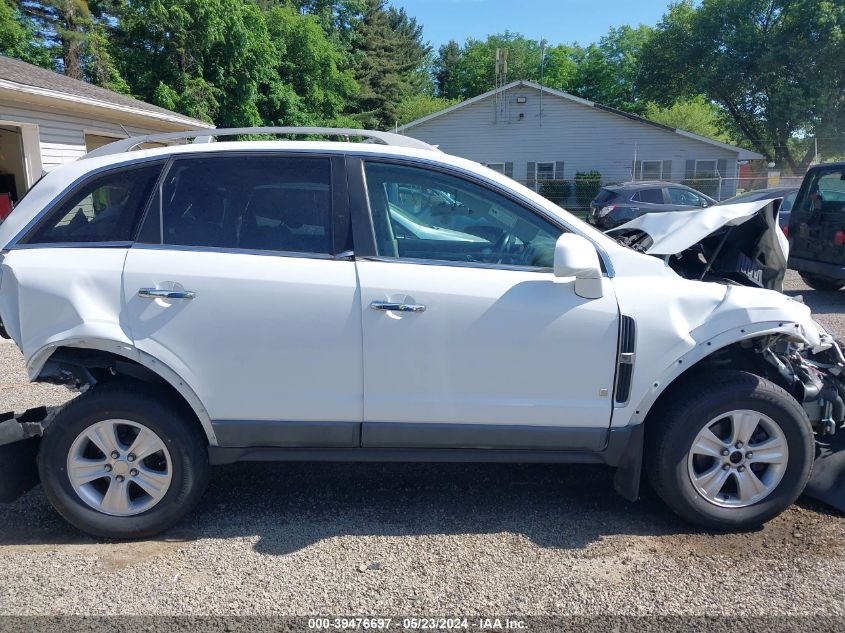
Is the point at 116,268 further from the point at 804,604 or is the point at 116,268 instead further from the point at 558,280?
the point at 804,604

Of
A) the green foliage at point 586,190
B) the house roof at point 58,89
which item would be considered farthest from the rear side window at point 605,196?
the house roof at point 58,89

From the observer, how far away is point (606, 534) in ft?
11.5

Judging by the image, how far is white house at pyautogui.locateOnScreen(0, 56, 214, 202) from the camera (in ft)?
38.3

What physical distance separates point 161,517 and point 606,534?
2205 millimetres

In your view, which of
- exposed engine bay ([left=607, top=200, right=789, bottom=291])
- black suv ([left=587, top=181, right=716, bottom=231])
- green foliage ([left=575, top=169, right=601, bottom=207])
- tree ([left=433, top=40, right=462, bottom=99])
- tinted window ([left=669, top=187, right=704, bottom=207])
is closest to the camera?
exposed engine bay ([left=607, top=200, right=789, bottom=291])

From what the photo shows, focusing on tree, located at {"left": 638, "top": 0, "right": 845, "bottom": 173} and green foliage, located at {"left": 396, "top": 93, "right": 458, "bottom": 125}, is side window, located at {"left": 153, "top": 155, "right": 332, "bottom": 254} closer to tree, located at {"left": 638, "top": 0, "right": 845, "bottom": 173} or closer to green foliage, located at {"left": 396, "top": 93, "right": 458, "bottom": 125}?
tree, located at {"left": 638, "top": 0, "right": 845, "bottom": 173}

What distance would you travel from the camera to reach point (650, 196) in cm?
1928

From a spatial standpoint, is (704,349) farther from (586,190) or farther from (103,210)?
(586,190)

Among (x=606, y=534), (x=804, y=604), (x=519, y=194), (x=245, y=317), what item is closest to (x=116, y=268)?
(x=245, y=317)

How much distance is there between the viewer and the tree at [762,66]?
36156 mm

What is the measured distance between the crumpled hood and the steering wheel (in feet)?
2.42

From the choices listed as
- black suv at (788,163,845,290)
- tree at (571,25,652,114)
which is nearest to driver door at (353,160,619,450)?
black suv at (788,163,845,290)

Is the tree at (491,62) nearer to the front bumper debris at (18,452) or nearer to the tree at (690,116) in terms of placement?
the tree at (690,116)

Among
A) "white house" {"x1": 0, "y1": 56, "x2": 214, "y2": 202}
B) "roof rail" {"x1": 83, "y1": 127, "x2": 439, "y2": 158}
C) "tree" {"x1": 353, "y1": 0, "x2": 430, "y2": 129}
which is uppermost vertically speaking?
"tree" {"x1": 353, "y1": 0, "x2": 430, "y2": 129}
